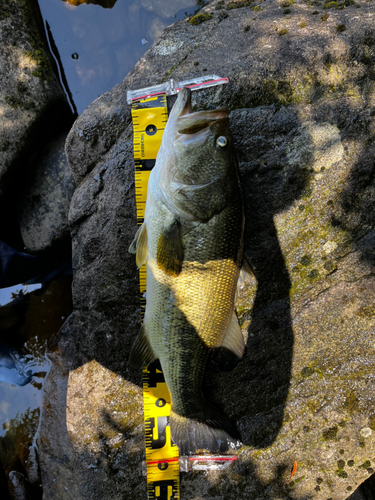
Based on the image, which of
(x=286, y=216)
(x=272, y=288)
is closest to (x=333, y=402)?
(x=272, y=288)

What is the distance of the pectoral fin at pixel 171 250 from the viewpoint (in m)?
2.47

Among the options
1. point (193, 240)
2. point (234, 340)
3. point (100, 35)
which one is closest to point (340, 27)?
point (193, 240)

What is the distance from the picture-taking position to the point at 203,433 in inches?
118

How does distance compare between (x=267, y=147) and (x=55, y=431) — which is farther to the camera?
(x=55, y=431)

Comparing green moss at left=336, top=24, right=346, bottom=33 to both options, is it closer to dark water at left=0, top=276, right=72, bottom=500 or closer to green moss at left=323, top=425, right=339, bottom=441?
green moss at left=323, top=425, right=339, bottom=441

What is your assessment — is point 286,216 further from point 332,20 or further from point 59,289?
point 59,289

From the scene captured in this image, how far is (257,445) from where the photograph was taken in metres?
3.40

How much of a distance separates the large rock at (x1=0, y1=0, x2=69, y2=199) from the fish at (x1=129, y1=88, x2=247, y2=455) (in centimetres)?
210

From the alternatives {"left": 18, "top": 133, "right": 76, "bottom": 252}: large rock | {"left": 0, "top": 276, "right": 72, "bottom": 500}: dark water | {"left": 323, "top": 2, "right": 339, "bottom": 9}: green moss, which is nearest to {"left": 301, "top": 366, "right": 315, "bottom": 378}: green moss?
{"left": 0, "top": 276, "right": 72, "bottom": 500}: dark water

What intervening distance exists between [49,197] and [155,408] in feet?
9.48

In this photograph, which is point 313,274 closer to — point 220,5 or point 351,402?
point 351,402

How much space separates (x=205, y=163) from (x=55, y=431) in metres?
3.69

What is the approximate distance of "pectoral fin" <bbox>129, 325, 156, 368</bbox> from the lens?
2941mm

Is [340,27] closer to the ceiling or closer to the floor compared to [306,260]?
closer to the ceiling
